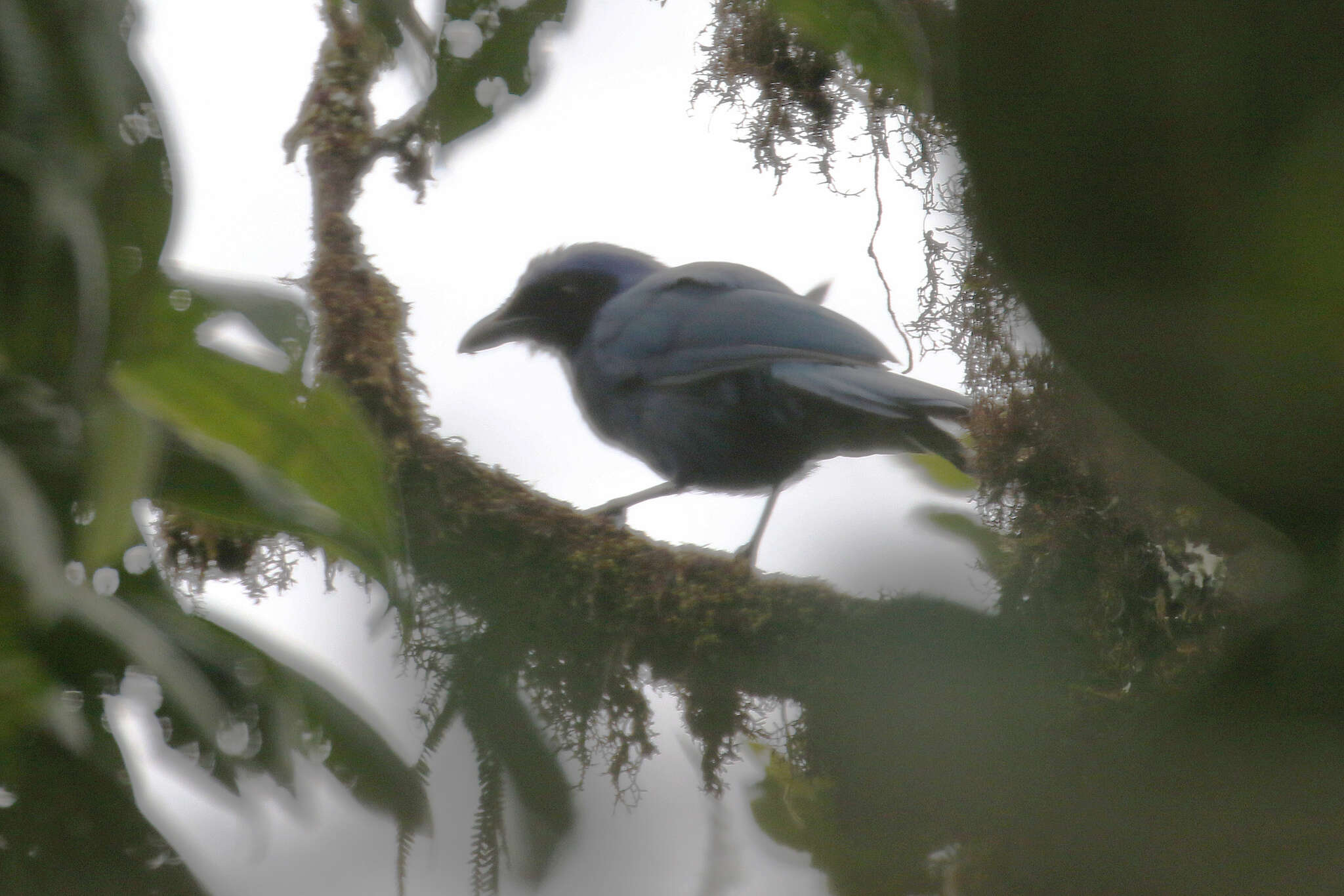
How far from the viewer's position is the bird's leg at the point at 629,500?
1.60m

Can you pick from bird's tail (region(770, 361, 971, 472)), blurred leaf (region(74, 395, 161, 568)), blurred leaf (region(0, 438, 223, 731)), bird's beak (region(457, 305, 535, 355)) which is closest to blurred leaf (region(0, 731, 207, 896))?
blurred leaf (region(0, 438, 223, 731))

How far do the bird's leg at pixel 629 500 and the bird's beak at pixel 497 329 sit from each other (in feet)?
1.56

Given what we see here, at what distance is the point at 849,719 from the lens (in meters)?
0.66

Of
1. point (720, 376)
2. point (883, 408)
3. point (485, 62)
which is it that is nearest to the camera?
point (485, 62)

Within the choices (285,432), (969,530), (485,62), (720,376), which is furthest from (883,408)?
(285,432)

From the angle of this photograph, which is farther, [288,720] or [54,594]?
[288,720]

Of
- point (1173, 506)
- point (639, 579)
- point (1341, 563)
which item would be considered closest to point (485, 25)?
point (639, 579)

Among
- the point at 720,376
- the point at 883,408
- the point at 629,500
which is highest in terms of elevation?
the point at 720,376

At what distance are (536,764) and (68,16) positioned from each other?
0.70m

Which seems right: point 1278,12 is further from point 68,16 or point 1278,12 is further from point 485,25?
point 485,25

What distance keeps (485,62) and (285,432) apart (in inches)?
25.4

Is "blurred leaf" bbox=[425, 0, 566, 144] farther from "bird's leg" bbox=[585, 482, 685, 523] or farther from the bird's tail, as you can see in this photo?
the bird's tail

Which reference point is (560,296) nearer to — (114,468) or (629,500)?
(629,500)

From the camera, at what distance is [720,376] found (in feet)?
6.42
